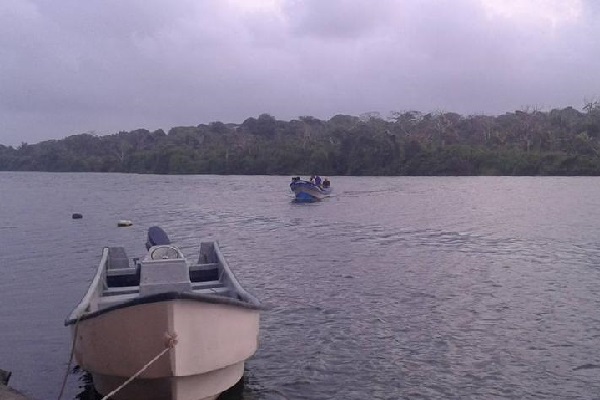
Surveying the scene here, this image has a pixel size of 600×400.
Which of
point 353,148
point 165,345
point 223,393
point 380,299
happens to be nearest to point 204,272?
point 223,393

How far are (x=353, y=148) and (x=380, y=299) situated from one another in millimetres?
97205

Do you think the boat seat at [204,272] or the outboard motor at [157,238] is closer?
the boat seat at [204,272]

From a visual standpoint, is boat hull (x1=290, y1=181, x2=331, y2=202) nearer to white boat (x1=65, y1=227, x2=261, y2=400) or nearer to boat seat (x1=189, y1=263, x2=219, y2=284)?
boat seat (x1=189, y1=263, x2=219, y2=284)

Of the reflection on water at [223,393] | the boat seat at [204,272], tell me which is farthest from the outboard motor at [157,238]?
the reflection on water at [223,393]

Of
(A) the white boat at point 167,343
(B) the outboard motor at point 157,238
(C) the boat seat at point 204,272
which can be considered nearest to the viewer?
(A) the white boat at point 167,343

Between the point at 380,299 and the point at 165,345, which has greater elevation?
the point at 165,345

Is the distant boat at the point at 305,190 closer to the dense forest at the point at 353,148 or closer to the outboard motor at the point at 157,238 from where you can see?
the outboard motor at the point at 157,238

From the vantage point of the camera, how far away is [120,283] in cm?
1389

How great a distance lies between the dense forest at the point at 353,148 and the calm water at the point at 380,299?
6832cm

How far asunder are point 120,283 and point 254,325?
15.9 feet

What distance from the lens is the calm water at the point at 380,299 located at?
1166cm

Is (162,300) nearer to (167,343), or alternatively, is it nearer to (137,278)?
(167,343)

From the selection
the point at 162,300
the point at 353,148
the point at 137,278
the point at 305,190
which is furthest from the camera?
the point at 353,148

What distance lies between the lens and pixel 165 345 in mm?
8547
